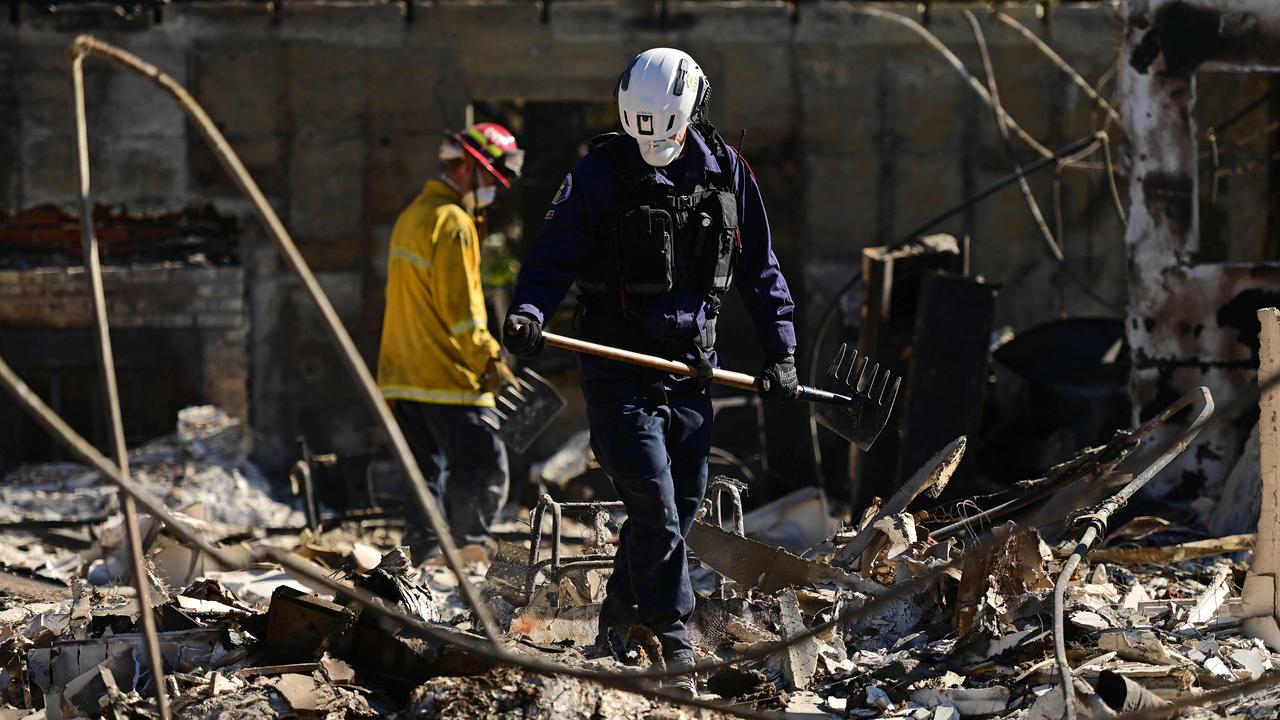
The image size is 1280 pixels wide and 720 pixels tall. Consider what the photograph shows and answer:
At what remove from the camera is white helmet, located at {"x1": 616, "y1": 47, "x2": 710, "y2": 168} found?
4500mm

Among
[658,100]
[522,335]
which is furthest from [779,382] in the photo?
[658,100]

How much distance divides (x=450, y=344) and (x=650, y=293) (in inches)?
78.5

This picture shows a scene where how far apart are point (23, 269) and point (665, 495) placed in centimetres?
546

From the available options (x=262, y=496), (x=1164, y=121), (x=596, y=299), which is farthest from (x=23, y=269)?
(x=1164, y=121)

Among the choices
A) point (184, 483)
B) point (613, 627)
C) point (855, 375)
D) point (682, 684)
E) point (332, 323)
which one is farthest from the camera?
point (184, 483)

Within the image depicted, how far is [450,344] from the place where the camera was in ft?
21.0

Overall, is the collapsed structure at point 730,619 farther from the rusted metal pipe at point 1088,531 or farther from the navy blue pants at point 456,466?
the navy blue pants at point 456,466

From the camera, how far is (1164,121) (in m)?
6.90

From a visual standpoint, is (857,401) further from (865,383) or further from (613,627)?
(613,627)

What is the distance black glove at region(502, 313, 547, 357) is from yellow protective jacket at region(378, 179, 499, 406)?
1.84 m

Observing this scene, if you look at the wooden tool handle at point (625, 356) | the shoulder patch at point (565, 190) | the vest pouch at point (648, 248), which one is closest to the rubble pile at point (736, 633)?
the wooden tool handle at point (625, 356)

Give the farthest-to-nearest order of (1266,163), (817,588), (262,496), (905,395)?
(1266,163) < (262,496) < (905,395) < (817,588)

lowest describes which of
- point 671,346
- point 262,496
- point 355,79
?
point 262,496

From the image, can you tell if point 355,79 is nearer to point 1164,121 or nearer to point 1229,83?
point 1164,121
